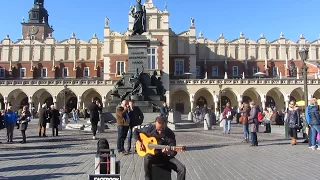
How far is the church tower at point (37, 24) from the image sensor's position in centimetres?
8219

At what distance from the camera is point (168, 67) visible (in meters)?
47.8

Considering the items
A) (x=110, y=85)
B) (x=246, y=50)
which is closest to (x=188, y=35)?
(x=246, y=50)

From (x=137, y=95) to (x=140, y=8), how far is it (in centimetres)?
510

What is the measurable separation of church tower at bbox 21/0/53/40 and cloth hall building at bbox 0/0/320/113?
28.4 metres

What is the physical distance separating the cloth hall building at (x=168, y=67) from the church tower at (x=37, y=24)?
93.2 ft

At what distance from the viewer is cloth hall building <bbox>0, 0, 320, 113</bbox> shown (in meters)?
46.2

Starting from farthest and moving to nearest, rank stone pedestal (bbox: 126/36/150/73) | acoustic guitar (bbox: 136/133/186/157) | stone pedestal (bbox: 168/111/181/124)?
stone pedestal (bbox: 168/111/181/124), stone pedestal (bbox: 126/36/150/73), acoustic guitar (bbox: 136/133/186/157)

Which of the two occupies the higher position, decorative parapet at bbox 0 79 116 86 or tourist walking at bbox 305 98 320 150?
decorative parapet at bbox 0 79 116 86

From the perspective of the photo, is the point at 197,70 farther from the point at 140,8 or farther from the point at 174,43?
the point at 140,8

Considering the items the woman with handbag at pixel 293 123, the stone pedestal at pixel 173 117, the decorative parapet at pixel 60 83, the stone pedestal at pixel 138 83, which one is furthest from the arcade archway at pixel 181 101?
the woman with handbag at pixel 293 123

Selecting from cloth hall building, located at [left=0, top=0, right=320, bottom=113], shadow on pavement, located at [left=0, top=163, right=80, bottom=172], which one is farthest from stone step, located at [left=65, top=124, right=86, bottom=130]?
cloth hall building, located at [left=0, top=0, right=320, bottom=113]

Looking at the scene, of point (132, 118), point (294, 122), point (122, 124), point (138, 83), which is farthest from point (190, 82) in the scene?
point (122, 124)

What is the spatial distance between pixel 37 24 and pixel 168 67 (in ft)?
159

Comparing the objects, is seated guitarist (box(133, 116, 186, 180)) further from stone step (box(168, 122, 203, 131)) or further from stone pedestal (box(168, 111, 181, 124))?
stone pedestal (box(168, 111, 181, 124))
